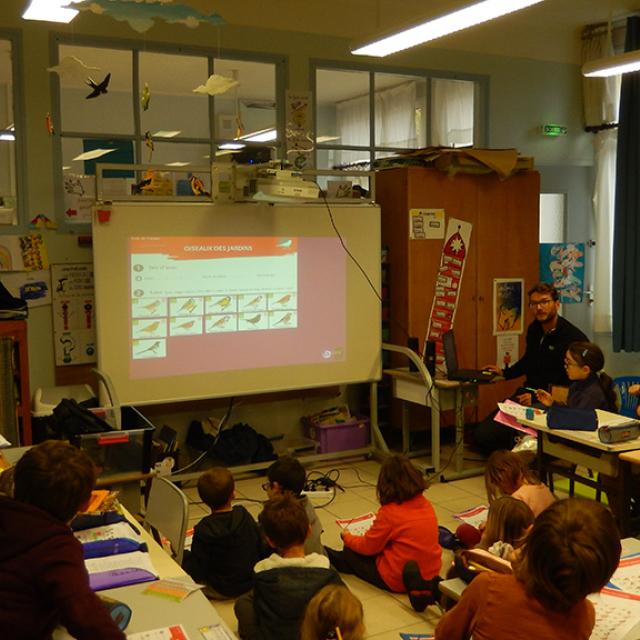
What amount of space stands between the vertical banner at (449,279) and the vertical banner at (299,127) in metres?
1.20

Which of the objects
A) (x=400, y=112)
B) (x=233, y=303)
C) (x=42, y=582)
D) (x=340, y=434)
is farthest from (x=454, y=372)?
(x=42, y=582)

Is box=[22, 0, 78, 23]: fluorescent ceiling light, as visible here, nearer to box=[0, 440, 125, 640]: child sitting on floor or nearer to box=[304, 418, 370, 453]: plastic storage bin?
box=[0, 440, 125, 640]: child sitting on floor

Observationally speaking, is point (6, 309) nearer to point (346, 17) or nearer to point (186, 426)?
point (186, 426)

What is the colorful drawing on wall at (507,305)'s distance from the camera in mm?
6344

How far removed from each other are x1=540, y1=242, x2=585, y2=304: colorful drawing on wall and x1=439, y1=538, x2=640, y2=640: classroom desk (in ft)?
14.3

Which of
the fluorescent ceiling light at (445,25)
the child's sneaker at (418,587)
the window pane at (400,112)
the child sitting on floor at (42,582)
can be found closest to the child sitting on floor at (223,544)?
the child's sneaker at (418,587)

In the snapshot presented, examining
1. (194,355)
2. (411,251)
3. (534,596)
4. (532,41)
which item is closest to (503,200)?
(411,251)

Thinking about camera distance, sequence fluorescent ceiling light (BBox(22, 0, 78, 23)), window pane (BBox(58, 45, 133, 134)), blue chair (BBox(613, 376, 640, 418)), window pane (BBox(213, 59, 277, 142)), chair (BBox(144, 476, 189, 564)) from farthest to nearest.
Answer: window pane (BBox(213, 59, 277, 142))
blue chair (BBox(613, 376, 640, 418))
window pane (BBox(58, 45, 133, 134))
fluorescent ceiling light (BBox(22, 0, 78, 23))
chair (BBox(144, 476, 189, 564))

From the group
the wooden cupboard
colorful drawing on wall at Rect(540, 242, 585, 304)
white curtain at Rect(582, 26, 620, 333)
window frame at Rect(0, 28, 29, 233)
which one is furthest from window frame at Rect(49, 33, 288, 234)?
white curtain at Rect(582, 26, 620, 333)

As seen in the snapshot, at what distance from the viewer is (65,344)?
530 centimetres

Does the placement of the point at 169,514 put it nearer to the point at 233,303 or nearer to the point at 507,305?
the point at 233,303

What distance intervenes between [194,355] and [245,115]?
2078 millimetres

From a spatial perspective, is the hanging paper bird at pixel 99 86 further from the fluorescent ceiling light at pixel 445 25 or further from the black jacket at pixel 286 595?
the black jacket at pixel 286 595

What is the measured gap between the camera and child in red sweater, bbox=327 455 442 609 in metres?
3.63
